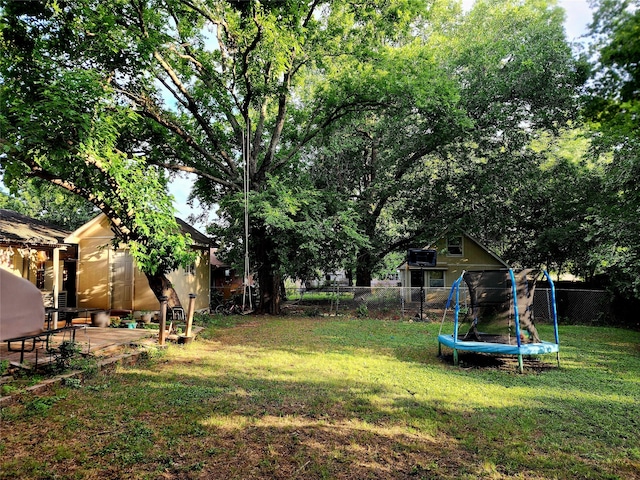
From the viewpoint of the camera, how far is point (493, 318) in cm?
720

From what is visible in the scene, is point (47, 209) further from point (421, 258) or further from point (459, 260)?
point (459, 260)

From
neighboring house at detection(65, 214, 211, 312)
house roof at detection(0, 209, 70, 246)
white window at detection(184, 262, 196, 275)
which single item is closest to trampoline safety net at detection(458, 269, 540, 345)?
neighboring house at detection(65, 214, 211, 312)

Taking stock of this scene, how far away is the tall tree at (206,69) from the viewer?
25.9ft

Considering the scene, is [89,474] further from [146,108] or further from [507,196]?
[507,196]

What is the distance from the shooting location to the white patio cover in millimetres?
948

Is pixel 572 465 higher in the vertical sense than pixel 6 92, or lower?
lower

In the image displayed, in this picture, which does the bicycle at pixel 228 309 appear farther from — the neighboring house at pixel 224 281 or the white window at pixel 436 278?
the white window at pixel 436 278

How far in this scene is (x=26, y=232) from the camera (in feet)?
33.1

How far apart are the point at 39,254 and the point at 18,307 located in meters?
13.0

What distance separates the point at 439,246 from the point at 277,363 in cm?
1536

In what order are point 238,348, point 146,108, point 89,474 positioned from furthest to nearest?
point 146,108
point 238,348
point 89,474

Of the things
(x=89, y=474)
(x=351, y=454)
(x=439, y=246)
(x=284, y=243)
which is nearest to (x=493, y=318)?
(x=351, y=454)

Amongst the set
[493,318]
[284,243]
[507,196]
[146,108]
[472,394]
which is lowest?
[472,394]

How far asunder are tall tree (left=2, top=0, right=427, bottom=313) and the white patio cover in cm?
730
